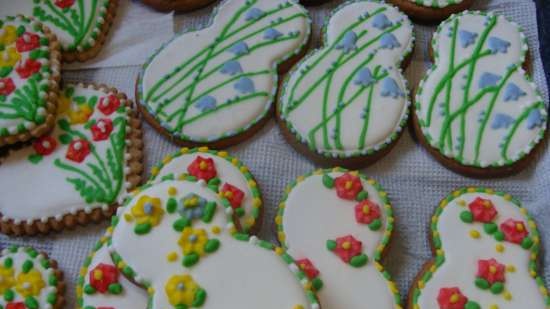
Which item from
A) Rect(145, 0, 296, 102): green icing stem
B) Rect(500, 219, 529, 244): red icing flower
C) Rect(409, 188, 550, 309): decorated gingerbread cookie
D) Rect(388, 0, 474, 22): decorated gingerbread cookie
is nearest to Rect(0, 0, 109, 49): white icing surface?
Rect(145, 0, 296, 102): green icing stem

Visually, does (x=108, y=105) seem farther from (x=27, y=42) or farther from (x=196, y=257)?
(x=196, y=257)

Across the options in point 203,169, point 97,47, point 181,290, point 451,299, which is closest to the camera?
point 181,290

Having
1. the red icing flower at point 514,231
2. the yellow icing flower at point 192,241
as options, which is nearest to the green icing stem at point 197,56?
the yellow icing flower at point 192,241

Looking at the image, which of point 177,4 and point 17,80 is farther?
point 177,4

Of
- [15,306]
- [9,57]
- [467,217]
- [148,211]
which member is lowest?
[15,306]

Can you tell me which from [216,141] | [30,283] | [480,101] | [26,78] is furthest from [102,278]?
[480,101]

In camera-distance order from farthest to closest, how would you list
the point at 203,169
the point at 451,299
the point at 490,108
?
the point at 490,108 → the point at 203,169 → the point at 451,299

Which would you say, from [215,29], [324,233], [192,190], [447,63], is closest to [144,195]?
[192,190]

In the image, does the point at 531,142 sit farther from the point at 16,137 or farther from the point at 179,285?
the point at 16,137
